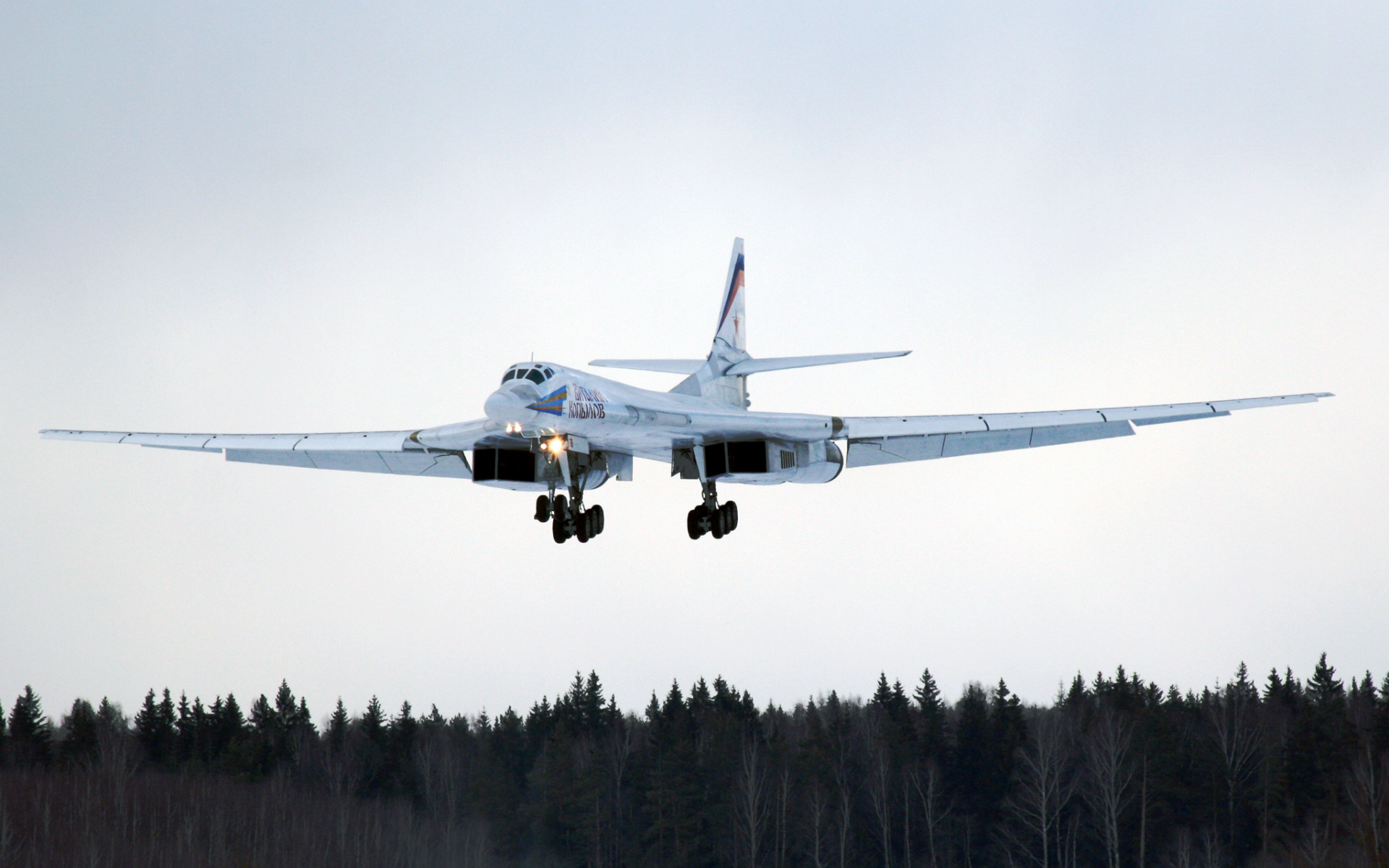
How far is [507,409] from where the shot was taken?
21.4 meters

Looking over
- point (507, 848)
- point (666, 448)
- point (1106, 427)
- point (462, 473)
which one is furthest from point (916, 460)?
point (507, 848)

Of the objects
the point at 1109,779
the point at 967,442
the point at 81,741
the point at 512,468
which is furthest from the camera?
the point at 81,741

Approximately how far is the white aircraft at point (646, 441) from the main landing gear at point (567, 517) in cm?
2

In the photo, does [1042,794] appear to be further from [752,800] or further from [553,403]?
[553,403]

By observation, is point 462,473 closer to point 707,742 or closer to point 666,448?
point 666,448

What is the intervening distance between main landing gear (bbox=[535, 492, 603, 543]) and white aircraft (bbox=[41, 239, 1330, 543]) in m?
0.02

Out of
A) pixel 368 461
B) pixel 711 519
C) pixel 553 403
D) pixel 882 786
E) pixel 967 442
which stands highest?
pixel 553 403

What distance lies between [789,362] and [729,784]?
1887 inches

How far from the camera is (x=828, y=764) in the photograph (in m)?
74.9

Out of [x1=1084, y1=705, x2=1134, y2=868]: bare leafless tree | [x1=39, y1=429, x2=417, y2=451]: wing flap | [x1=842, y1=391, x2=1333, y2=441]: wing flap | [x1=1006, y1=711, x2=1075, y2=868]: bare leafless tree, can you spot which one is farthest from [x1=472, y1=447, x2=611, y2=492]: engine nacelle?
[x1=1006, y1=711, x2=1075, y2=868]: bare leafless tree

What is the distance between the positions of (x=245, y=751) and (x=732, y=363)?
197 feet

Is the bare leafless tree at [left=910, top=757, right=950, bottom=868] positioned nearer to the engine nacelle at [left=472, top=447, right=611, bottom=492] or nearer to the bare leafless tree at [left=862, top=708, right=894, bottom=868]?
the bare leafless tree at [left=862, top=708, right=894, bottom=868]

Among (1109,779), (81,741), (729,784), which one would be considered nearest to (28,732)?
(81,741)

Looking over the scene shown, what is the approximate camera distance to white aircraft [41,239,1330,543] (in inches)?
930
